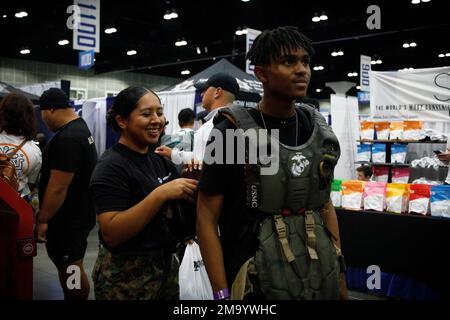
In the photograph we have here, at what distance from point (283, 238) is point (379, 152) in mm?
6977

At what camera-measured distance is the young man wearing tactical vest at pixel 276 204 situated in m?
1.42

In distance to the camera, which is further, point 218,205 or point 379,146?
point 379,146

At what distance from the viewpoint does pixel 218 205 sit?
1.48 meters

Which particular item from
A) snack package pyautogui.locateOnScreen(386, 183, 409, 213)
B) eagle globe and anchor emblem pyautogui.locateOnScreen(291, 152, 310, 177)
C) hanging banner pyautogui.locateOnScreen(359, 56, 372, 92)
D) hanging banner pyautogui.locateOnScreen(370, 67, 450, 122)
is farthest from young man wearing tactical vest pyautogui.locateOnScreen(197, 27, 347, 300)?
hanging banner pyautogui.locateOnScreen(359, 56, 372, 92)

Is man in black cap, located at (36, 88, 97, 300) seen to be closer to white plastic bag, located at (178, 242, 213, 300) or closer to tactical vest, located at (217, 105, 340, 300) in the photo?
white plastic bag, located at (178, 242, 213, 300)

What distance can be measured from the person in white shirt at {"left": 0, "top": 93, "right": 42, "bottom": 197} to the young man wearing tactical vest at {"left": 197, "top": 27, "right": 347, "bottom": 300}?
1870 mm

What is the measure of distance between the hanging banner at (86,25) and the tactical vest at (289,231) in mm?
6254

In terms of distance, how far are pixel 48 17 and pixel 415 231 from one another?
10471 millimetres

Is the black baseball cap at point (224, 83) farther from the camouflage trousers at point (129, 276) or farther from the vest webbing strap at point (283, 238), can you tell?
the vest webbing strap at point (283, 238)

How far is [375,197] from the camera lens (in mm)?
4453

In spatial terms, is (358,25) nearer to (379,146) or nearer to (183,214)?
(379,146)

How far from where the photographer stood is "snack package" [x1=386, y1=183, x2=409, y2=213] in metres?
4.28

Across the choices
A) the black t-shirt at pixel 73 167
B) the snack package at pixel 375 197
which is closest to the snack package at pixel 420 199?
the snack package at pixel 375 197

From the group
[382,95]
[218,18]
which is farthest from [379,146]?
[218,18]
